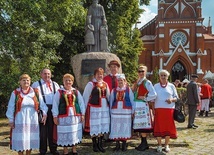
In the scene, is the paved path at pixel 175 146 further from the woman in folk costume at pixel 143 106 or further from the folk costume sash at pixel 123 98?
the folk costume sash at pixel 123 98

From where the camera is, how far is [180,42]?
133 ft

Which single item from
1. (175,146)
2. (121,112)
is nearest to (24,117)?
(121,112)

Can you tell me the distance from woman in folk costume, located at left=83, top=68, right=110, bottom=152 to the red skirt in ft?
3.33

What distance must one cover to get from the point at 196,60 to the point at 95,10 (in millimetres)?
33294

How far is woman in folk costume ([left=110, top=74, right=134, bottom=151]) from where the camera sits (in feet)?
19.9

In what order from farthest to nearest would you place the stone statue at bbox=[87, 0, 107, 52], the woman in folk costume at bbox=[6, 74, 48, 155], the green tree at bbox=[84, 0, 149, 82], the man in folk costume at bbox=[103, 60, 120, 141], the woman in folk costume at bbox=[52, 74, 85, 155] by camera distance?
1. the green tree at bbox=[84, 0, 149, 82]
2. the stone statue at bbox=[87, 0, 107, 52]
3. the man in folk costume at bbox=[103, 60, 120, 141]
4. the woman in folk costume at bbox=[52, 74, 85, 155]
5. the woman in folk costume at bbox=[6, 74, 48, 155]

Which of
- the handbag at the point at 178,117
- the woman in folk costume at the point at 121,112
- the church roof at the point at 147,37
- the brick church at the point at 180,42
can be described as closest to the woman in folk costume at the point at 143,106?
the woman in folk costume at the point at 121,112

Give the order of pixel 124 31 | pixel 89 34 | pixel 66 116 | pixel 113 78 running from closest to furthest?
1. pixel 66 116
2. pixel 113 78
3. pixel 89 34
4. pixel 124 31

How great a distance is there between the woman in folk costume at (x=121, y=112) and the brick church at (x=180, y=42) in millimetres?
34738

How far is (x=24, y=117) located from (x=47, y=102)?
2.55 feet

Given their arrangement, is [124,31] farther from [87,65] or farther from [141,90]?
[141,90]

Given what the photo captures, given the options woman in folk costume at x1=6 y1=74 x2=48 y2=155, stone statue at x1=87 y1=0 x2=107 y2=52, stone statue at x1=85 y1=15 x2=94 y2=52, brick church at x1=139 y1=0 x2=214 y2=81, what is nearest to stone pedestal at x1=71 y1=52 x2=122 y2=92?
stone statue at x1=85 y1=15 x2=94 y2=52

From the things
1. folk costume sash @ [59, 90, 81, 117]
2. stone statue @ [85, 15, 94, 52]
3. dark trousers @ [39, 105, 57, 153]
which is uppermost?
stone statue @ [85, 15, 94, 52]

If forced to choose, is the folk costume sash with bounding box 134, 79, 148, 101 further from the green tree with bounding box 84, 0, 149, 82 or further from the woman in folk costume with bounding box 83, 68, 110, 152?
the green tree with bounding box 84, 0, 149, 82
